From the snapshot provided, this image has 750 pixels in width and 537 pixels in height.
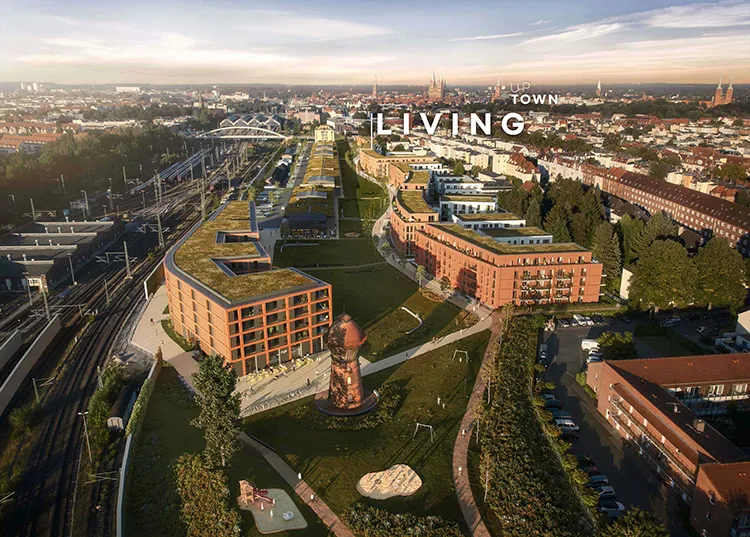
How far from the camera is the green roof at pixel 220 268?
131 ft

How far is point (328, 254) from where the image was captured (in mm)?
69000

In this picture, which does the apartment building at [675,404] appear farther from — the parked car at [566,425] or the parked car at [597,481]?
the parked car at [597,481]

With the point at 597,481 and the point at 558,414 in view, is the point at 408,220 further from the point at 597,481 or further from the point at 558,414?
the point at 597,481

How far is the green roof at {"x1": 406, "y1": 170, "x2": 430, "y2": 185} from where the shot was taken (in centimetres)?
8754

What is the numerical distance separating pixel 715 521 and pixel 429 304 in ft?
98.8

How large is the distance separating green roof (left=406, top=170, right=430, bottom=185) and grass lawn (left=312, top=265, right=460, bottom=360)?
93.2ft

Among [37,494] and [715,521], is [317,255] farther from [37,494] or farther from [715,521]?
[715,521]

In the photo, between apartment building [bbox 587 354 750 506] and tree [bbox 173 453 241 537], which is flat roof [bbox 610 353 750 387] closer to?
apartment building [bbox 587 354 750 506]

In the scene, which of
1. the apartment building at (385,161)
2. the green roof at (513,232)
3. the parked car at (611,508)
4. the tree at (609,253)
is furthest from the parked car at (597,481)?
the apartment building at (385,161)

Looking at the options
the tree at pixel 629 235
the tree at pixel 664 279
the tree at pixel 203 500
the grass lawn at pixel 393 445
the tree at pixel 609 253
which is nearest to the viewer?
the tree at pixel 203 500

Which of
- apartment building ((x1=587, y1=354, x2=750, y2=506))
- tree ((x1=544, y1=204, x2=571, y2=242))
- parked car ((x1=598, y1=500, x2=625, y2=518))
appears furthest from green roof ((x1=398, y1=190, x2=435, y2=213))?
parked car ((x1=598, y1=500, x2=625, y2=518))

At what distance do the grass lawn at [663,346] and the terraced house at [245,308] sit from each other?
2576 cm

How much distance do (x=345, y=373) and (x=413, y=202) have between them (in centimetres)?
4215

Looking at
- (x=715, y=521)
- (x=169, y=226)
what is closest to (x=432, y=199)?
(x=169, y=226)
